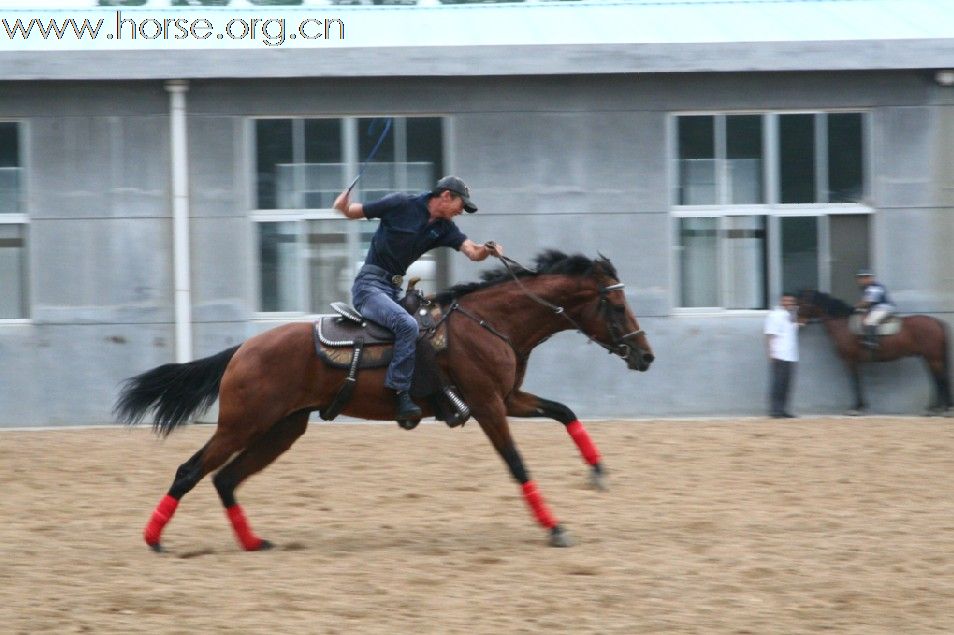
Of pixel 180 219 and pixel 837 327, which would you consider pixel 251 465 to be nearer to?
pixel 180 219

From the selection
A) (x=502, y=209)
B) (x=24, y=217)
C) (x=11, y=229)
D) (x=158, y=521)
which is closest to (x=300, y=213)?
(x=502, y=209)

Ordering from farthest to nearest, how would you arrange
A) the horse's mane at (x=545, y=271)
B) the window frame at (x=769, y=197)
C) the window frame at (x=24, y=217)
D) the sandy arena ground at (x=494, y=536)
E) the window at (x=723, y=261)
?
the window at (x=723, y=261) < the window frame at (x=769, y=197) < the window frame at (x=24, y=217) < the horse's mane at (x=545, y=271) < the sandy arena ground at (x=494, y=536)

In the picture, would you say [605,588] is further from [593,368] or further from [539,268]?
[593,368]

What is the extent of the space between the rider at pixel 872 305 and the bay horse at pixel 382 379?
269 inches

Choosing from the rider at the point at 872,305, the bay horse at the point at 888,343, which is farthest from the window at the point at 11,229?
the rider at the point at 872,305

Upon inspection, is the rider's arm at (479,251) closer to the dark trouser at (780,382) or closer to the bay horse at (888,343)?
the dark trouser at (780,382)

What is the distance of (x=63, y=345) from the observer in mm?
14719

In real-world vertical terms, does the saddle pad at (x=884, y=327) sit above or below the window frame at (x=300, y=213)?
below

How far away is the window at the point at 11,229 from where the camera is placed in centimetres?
1487

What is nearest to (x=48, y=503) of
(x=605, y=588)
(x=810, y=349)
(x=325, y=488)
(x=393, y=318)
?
(x=325, y=488)

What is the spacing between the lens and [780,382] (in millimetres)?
14586

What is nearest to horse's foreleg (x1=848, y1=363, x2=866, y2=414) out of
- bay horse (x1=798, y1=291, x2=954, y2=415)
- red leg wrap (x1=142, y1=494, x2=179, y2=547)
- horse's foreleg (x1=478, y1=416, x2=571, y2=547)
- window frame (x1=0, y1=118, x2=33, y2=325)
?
bay horse (x1=798, y1=291, x2=954, y2=415)

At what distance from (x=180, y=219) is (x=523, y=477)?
770 cm

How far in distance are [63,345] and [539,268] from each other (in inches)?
306
